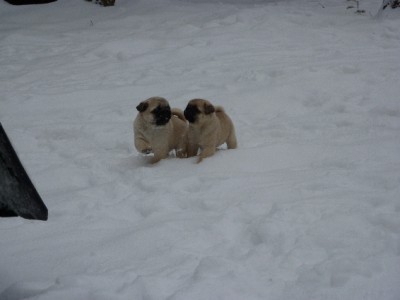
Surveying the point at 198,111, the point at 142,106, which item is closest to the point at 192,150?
the point at 198,111

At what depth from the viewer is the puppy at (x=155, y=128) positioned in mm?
4479

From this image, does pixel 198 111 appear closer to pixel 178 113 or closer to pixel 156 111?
pixel 156 111

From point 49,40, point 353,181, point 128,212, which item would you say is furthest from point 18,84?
point 353,181

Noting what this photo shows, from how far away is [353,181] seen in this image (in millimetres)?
3658

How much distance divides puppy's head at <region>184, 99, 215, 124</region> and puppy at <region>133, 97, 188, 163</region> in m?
0.19

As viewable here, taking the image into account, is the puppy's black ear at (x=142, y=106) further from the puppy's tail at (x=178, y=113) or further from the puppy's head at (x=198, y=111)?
the puppy's tail at (x=178, y=113)

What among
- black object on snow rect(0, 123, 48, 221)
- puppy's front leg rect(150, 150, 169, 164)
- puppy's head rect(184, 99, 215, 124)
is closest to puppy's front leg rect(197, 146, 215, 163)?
puppy's head rect(184, 99, 215, 124)

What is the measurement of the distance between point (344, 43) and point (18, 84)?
17.7 feet

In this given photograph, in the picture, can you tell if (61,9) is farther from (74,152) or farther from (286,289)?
(286,289)

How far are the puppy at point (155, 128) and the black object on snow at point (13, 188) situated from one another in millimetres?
2561

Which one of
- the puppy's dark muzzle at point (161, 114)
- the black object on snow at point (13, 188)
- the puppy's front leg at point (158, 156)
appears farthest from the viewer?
the puppy's front leg at point (158, 156)

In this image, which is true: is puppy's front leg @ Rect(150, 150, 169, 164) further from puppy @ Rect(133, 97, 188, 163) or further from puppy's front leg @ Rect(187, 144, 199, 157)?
puppy's front leg @ Rect(187, 144, 199, 157)

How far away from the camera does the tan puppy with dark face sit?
15.0 ft

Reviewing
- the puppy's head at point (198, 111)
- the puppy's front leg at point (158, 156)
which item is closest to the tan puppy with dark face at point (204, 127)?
the puppy's head at point (198, 111)
